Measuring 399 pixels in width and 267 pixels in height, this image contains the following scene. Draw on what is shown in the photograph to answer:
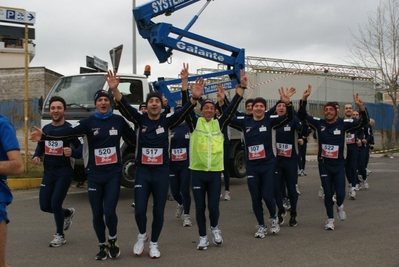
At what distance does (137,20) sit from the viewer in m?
11.0

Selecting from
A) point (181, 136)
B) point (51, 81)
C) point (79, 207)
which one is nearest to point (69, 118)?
point (79, 207)

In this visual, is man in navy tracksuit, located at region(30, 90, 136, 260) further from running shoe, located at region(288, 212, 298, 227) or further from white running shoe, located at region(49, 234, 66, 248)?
running shoe, located at region(288, 212, 298, 227)

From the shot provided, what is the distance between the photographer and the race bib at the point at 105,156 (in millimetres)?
5859

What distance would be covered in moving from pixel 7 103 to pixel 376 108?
19.9 metres

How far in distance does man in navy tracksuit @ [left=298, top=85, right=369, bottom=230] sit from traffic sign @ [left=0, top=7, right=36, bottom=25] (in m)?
8.07

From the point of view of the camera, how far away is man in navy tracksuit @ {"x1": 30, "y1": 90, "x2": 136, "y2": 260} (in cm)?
579

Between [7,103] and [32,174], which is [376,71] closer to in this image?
[7,103]

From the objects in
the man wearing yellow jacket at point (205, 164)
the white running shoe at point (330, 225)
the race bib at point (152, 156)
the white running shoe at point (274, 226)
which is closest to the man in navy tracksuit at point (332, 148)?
the white running shoe at point (330, 225)

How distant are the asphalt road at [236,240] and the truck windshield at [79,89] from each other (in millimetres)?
2039

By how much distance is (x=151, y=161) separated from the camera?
593cm

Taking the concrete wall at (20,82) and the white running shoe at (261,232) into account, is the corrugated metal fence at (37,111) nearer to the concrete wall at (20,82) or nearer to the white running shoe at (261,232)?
the concrete wall at (20,82)

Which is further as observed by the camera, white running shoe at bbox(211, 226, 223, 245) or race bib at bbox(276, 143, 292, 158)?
race bib at bbox(276, 143, 292, 158)

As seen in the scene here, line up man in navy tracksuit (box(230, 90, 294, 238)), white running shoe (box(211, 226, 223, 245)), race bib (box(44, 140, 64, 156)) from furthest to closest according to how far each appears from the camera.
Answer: man in navy tracksuit (box(230, 90, 294, 238)), race bib (box(44, 140, 64, 156)), white running shoe (box(211, 226, 223, 245))

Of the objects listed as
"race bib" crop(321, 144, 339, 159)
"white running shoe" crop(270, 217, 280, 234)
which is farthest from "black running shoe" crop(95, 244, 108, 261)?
"race bib" crop(321, 144, 339, 159)
